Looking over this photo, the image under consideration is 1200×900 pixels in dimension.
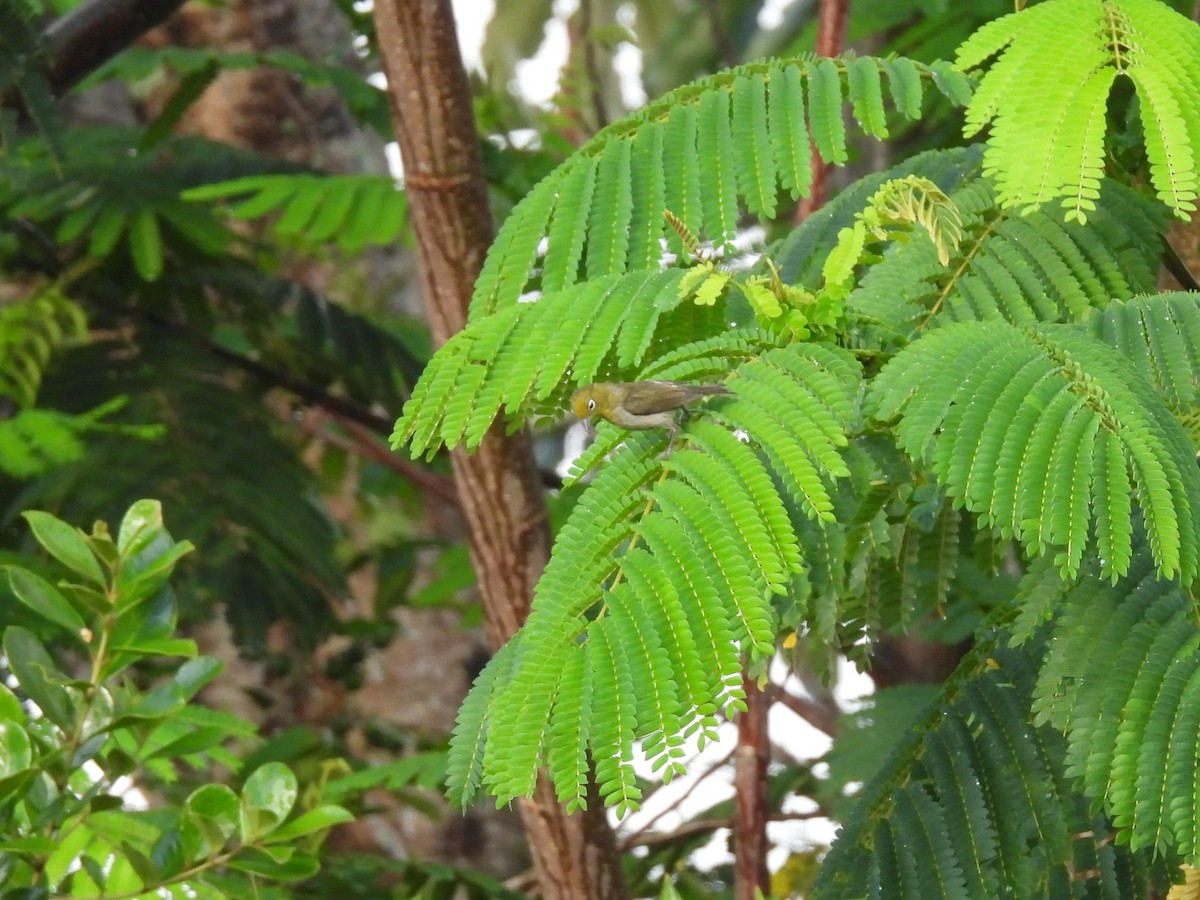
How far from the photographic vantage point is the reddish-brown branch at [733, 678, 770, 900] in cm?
218

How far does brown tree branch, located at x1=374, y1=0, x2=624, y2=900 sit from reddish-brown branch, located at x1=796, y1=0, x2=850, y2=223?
0.57 metres

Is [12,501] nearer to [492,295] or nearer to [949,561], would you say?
[492,295]

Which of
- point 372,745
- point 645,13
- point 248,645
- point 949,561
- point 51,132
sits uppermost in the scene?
point 645,13

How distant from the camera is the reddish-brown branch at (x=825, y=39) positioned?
96.2 inches

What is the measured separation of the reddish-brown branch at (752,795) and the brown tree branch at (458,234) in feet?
0.95

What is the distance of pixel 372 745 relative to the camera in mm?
3793

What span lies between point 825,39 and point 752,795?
4.00ft

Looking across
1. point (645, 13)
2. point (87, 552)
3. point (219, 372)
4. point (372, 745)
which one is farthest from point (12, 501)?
point (645, 13)

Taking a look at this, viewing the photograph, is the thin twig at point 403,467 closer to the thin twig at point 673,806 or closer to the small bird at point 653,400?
the thin twig at point 673,806

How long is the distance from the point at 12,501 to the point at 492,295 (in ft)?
5.84

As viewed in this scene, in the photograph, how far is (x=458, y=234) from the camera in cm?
219

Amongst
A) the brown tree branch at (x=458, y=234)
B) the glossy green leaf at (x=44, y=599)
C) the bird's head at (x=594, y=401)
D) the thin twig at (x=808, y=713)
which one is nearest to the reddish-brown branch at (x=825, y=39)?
the brown tree branch at (x=458, y=234)

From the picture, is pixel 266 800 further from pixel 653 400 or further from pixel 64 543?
pixel 653 400

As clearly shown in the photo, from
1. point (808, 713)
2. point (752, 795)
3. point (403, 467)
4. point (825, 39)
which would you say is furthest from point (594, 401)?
point (403, 467)
